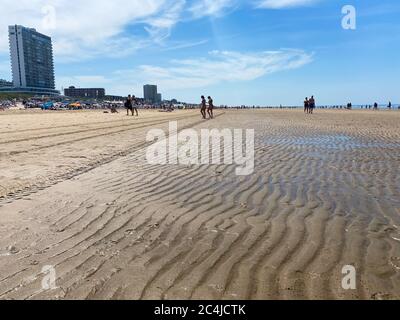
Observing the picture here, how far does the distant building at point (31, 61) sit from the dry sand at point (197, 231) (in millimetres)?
122550

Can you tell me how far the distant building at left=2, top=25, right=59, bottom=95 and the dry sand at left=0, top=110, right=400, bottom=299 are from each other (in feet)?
402

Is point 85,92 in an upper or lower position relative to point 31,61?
lower

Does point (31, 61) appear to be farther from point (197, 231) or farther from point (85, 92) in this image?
point (197, 231)

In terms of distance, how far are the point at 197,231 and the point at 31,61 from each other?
475ft

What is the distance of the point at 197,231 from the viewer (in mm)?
4465

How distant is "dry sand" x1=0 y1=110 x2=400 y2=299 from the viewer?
10.3ft

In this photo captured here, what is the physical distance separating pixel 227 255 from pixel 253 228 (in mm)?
890

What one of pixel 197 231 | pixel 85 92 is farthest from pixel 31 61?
pixel 197 231

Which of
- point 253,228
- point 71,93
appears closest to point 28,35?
point 71,93

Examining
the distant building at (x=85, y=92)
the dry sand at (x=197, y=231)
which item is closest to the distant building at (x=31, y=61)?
the distant building at (x=85, y=92)

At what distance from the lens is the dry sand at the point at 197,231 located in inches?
124

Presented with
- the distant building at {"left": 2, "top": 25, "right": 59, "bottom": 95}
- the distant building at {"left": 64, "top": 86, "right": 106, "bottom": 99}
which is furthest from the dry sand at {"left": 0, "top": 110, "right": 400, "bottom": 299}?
the distant building at {"left": 64, "top": 86, "right": 106, "bottom": 99}
